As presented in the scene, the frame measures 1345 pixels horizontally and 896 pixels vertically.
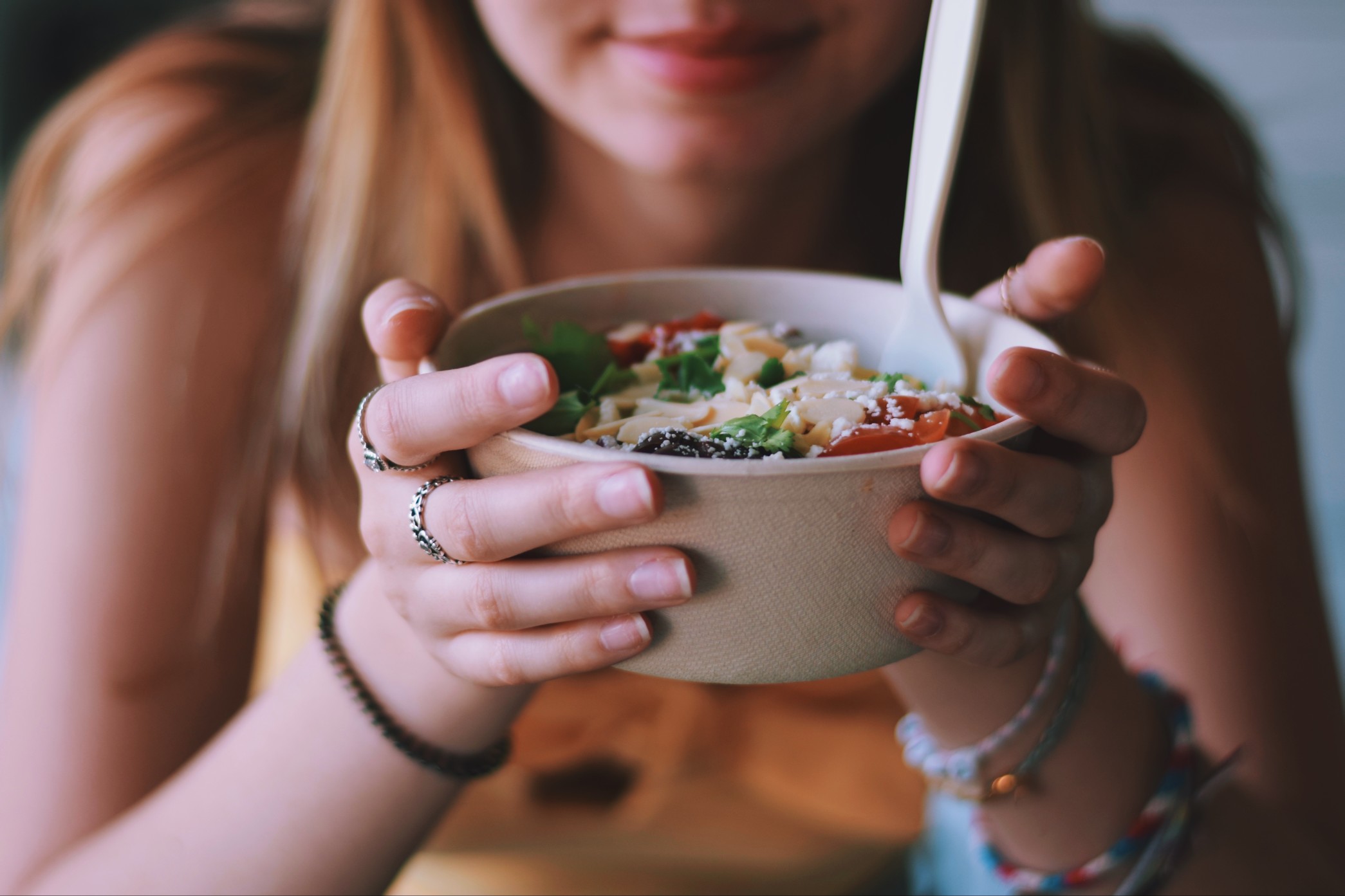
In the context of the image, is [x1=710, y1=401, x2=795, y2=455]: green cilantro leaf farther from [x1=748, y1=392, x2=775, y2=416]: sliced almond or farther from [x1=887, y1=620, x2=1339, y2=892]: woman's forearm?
[x1=887, y1=620, x2=1339, y2=892]: woman's forearm

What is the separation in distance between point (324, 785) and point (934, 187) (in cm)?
55

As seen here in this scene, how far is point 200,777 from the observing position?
782mm

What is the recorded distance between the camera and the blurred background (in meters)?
1.82

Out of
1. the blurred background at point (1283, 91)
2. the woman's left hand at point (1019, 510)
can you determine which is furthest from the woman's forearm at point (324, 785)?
the blurred background at point (1283, 91)

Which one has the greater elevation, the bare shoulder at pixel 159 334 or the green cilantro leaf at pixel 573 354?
the green cilantro leaf at pixel 573 354

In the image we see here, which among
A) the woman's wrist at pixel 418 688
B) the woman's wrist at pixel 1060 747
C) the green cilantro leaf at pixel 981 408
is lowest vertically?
the woman's wrist at pixel 1060 747

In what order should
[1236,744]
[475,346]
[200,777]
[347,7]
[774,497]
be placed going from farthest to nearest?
1. [347,7]
2. [1236,744]
3. [200,777]
4. [475,346]
5. [774,497]

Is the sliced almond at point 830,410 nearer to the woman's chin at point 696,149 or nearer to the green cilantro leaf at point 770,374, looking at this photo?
the green cilantro leaf at point 770,374

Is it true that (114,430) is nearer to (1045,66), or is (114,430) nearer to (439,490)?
(439,490)

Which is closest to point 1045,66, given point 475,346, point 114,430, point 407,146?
point 407,146

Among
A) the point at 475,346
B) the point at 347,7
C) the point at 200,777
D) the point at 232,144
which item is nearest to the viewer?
the point at 475,346

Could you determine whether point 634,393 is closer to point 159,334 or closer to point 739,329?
point 739,329

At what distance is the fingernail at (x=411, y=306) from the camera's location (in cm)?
55

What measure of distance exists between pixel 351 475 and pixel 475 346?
56 centimetres
